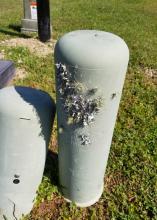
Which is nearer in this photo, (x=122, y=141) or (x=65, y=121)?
(x=65, y=121)

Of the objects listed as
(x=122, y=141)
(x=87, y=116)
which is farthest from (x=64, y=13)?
(x=87, y=116)

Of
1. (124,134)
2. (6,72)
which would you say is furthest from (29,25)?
(124,134)

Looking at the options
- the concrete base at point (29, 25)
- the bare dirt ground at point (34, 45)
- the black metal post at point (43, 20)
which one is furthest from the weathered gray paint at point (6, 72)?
the concrete base at point (29, 25)

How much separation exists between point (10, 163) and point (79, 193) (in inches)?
38.7

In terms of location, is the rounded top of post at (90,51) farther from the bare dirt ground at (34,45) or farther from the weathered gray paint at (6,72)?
the bare dirt ground at (34,45)

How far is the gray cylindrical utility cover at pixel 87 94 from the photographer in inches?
114

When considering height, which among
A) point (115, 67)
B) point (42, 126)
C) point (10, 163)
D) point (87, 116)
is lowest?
point (10, 163)

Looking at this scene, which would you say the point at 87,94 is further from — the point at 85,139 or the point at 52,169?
the point at 52,169

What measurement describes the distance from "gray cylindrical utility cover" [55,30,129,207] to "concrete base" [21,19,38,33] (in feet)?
21.7

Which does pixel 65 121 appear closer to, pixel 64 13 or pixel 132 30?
pixel 132 30

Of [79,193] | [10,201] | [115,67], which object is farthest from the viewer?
[79,193]

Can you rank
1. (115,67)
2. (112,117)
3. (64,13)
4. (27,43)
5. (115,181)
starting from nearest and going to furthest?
(115,67)
(112,117)
(115,181)
(27,43)
(64,13)

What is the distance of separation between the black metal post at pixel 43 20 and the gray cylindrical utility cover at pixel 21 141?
5.27m

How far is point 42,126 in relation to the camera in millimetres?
3391
